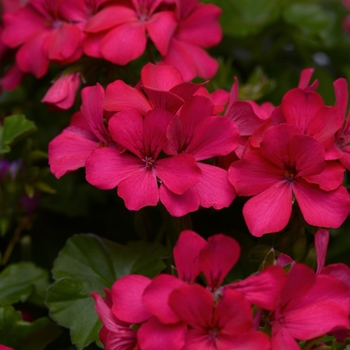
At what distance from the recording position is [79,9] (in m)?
0.81

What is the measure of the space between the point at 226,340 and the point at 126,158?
0.22 m

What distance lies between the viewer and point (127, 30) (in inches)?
29.8

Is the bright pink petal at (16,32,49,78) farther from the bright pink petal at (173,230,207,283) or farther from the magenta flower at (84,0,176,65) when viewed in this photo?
the bright pink petal at (173,230,207,283)

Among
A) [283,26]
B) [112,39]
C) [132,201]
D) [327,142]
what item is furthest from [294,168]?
[283,26]

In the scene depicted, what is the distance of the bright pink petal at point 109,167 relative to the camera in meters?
0.60

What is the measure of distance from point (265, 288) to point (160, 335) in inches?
4.0

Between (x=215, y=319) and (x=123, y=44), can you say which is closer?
(x=215, y=319)

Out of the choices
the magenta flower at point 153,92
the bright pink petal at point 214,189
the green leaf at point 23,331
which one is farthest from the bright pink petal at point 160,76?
the green leaf at point 23,331

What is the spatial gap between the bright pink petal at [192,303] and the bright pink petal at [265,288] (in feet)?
0.12

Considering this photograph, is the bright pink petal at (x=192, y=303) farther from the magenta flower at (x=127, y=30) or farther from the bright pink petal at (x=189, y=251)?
the magenta flower at (x=127, y=30)

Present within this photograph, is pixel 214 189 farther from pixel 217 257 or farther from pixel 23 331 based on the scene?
pixel 23 331

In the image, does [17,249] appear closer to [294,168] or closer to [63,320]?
[63,320]

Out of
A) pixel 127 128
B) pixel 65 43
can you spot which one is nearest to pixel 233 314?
pixel 127 128

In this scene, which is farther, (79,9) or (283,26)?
(283,26)
